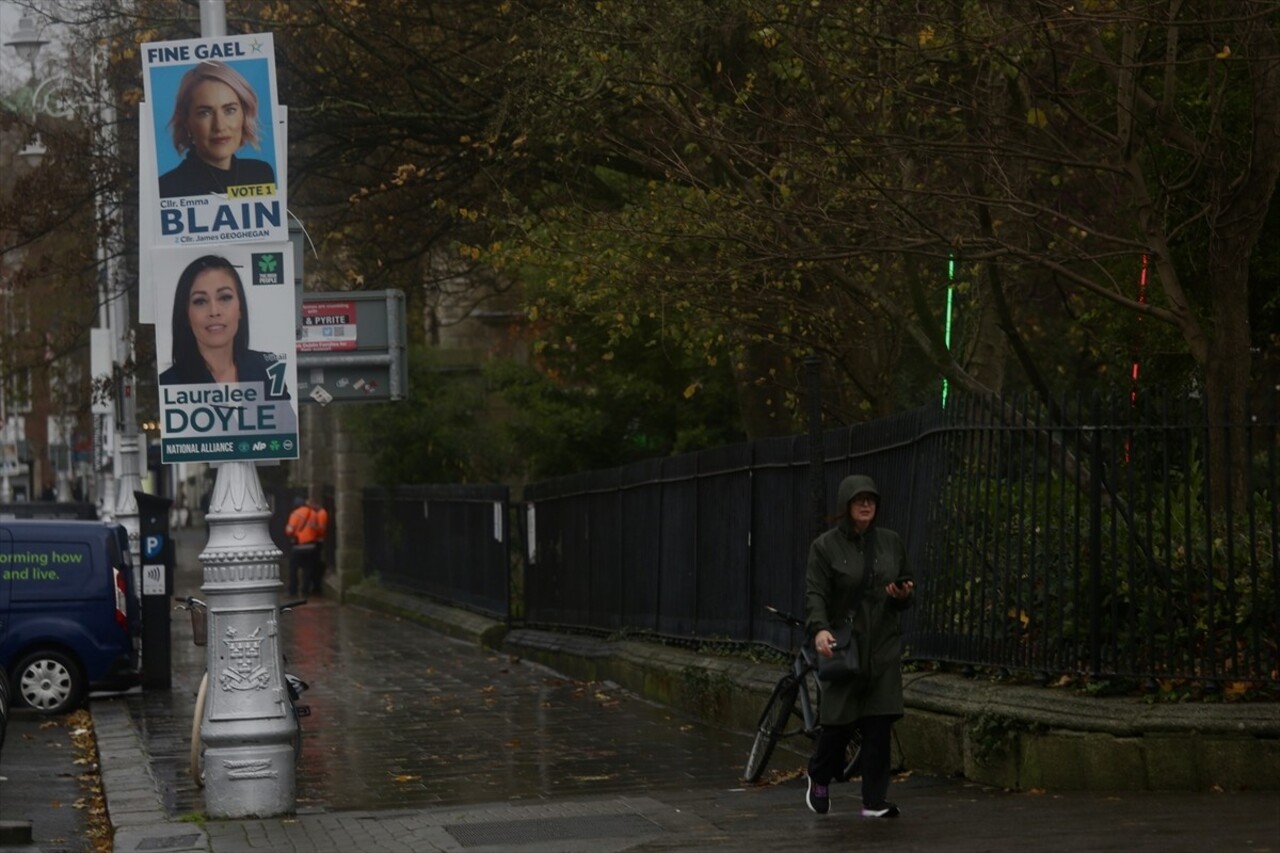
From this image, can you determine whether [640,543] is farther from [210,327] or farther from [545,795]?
[210,327]

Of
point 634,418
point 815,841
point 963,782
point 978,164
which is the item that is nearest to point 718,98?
point 978,164

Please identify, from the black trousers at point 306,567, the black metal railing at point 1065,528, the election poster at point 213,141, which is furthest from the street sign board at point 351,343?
the black trousers at point 306,567

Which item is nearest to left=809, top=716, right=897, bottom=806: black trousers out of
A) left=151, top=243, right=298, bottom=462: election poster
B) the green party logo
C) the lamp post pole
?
the lamp post pole

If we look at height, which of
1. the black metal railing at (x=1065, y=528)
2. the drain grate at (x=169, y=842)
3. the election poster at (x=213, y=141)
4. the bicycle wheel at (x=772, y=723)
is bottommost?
the drain grate at (x=169, y=842)

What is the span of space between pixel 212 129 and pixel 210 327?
3.51ft

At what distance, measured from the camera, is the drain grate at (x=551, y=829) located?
9211mm

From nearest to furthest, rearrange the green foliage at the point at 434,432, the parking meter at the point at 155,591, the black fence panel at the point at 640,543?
the black fence panel at the point at 640,543 < the parking meter at the point at 155,591 < the green foliage at the point at 434,432

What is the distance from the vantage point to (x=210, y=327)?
10.6 metres

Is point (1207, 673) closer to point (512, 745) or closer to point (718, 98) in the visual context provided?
point (512, 745)

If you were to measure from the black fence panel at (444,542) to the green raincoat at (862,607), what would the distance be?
1594 cm

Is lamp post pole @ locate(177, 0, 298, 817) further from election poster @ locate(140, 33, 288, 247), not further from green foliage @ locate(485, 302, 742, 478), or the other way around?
green foliage @ locate(485, 302, 742, 478)

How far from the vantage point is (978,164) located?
44.3 feet

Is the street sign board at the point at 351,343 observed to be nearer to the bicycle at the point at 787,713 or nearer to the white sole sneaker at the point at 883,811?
the bicycle at the point at 787,713

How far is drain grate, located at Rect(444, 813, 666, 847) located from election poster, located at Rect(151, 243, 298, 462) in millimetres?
2304
